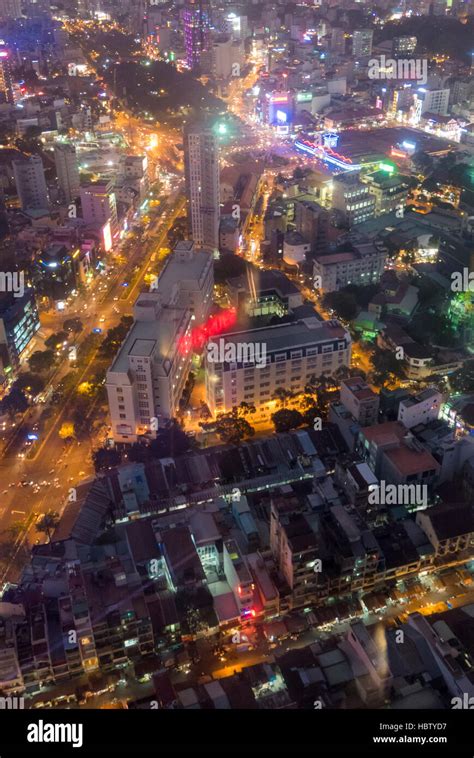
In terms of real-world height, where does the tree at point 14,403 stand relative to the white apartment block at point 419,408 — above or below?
below

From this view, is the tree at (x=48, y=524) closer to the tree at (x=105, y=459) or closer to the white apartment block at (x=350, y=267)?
the tree at (x=105, y=459)

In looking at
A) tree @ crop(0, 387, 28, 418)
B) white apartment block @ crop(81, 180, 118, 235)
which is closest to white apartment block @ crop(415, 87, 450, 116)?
white apartment block @ crop(81, 180, 118, 235)

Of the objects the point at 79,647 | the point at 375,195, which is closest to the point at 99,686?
the point at 79,647

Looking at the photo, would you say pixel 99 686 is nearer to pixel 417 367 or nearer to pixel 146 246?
pixel 417 367

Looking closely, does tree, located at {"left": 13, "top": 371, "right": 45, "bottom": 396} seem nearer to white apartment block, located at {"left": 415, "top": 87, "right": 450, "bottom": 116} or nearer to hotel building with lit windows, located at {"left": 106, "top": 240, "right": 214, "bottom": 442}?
hotel building with lit windows, located at {"left": 106, "top": 240, "right": 214, "bottom": 442}

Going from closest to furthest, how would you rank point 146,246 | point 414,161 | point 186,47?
point 146,246 → point 414,161 → point 186,47

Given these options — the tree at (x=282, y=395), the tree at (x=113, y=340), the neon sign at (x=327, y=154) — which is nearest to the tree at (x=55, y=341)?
the tree at (x=113, y=340)

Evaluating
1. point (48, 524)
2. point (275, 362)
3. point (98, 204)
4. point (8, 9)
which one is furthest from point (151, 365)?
point (8, 9)

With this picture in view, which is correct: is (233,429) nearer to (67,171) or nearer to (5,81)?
(67,171)
